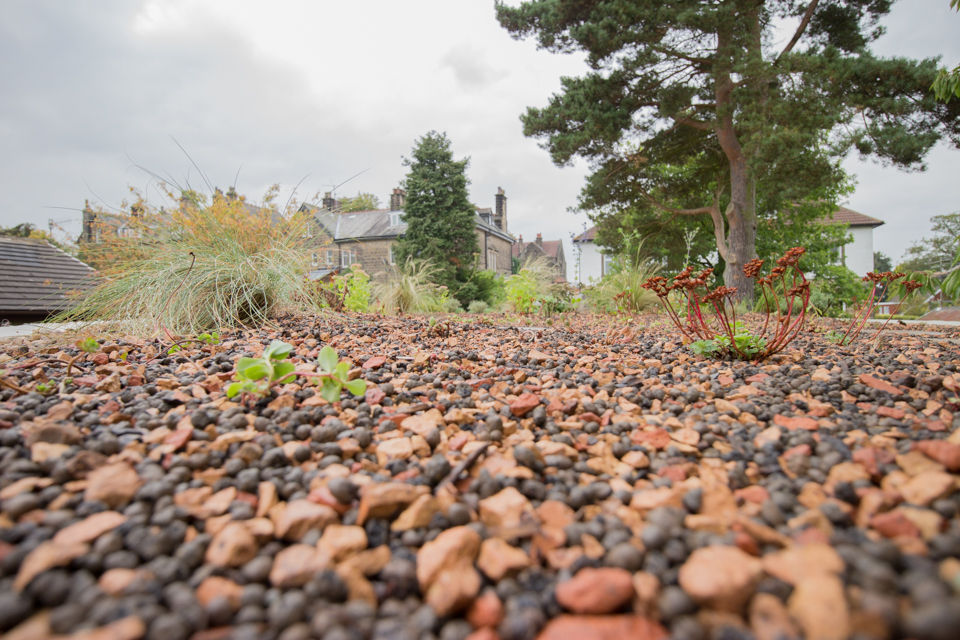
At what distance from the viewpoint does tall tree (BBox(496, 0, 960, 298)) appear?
5797mm

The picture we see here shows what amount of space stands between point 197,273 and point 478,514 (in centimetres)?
250

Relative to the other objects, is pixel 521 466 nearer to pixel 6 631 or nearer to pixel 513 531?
pixel 513 531

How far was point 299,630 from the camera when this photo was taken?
1.67 ft

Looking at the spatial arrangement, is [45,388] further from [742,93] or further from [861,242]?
[861,242]

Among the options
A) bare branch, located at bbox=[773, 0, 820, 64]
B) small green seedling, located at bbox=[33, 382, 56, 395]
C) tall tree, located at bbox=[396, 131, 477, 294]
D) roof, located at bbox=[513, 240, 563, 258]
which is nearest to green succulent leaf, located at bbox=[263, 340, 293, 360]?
small green seedling, located at bbox=[33, 382, 56, 395]

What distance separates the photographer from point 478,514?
0.76 m

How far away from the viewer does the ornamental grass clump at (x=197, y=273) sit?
8.23 feet

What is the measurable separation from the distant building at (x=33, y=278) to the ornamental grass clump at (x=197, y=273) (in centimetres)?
133

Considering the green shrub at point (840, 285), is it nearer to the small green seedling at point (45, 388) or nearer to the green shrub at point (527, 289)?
the green shrub at point (527, 289)

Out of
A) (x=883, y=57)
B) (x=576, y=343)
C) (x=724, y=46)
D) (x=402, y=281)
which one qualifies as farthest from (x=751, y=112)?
(x=576, y=343)

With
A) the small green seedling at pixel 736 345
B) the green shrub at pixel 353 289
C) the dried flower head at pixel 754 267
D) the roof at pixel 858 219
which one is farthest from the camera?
the roof at pixel 858 219

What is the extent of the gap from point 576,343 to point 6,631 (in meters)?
2.23

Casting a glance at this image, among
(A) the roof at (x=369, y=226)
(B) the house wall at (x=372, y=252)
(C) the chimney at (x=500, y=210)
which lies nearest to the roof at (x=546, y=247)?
(C) the chimney at (x=500, y=210)

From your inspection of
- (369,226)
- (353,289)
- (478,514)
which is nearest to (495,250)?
(369,226)
